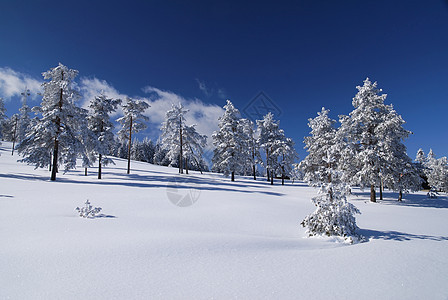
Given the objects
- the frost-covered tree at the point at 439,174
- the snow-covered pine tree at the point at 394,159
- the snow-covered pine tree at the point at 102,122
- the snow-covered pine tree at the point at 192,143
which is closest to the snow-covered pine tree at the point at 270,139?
the snow-covered pine tree at the point at 192,143

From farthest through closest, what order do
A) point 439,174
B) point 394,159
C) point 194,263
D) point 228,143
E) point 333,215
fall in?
point 439,174 → point 228,143 → point 394,159 → point 333,215 → point 194,263

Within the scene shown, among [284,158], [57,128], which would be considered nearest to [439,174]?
[284,158]

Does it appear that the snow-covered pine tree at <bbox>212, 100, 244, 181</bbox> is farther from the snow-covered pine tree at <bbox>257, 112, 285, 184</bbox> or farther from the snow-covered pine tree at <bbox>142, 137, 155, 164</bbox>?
the snow-covered pine tree at <bbox>142, 137, 155, 164</bbox>

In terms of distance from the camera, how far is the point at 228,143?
30.9m

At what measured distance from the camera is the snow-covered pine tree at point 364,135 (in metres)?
18.8

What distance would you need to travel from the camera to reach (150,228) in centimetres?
670

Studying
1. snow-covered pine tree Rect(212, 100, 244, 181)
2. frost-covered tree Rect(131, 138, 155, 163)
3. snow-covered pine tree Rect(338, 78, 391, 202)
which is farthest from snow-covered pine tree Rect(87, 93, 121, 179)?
frost-covered tree Rect(131, 138, 155, 163)

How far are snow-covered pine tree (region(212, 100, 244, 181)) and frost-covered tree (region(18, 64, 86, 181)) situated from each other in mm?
17717

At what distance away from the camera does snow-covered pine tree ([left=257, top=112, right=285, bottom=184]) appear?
109ft

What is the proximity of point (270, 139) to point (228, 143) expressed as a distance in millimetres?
8206

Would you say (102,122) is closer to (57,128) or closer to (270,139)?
(57,128)

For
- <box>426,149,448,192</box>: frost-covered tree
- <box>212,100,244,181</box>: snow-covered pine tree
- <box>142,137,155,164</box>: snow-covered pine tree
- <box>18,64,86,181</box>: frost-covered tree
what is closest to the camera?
<box>18,64,86,181</box>: frost-covered tree

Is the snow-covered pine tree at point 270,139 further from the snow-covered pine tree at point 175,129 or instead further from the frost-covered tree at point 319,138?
the snow-covered pine tree at point 175,129

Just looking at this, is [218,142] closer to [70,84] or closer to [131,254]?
[70,84]
